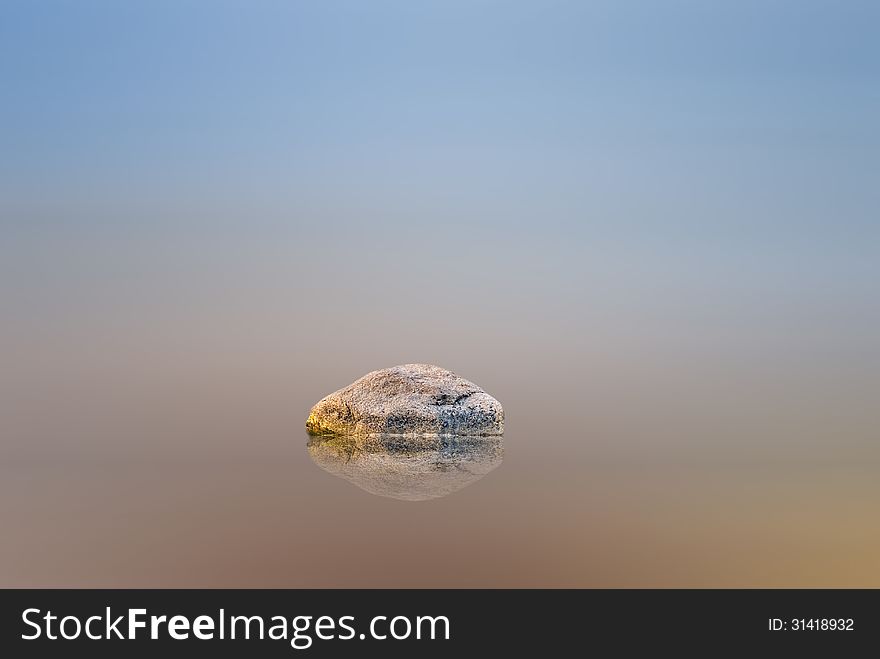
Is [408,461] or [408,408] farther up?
[408,408]

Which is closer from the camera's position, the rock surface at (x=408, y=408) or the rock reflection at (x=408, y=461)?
the rock reflection at (x=408, y=461)

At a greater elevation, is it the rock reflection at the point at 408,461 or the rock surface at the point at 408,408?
the rock surface at the point at 408,408
